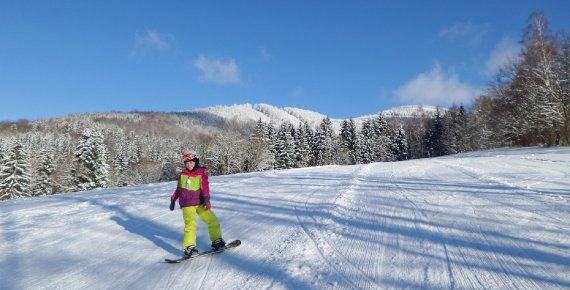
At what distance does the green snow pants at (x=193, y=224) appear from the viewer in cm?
582

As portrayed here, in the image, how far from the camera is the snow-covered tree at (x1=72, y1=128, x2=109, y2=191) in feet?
128

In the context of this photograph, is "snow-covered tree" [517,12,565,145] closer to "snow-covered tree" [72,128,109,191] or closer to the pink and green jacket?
the pink and green jacket

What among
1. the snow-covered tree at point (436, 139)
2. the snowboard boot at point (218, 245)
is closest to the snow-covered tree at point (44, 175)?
the snowboard boot at point (218, 245)

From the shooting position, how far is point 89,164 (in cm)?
3925

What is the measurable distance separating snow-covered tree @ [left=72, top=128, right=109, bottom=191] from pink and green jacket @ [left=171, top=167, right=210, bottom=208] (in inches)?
1483

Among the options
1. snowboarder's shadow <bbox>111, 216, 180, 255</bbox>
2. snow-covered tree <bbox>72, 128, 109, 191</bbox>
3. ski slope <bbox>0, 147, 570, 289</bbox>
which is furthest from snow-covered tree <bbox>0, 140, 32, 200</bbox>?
snowboarder's shadow <bbox>111, 216, 180, 255</bbox>

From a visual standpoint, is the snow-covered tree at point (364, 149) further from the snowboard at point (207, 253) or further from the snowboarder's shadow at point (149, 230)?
the snowboard at point (207, 253)

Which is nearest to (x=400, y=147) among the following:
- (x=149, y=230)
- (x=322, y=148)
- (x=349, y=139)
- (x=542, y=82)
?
(x=349, y=139)

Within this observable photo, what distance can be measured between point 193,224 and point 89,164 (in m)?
38.5

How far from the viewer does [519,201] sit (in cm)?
767

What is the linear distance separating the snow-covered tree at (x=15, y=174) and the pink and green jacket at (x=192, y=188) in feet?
139

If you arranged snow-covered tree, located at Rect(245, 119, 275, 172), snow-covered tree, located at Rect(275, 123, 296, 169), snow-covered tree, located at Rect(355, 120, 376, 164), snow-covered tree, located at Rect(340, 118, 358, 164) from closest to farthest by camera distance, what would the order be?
1. snow-covered tree, located at Rect(245, 119, 275, 172)
2. snow-covered tree, located at Rect(275, 123, 296, 169)
3. snow-covered tree, located at Rect(355, 120, 376, 164)
4. snow-covered tree, located at Rect(340, 118, 358, 164)

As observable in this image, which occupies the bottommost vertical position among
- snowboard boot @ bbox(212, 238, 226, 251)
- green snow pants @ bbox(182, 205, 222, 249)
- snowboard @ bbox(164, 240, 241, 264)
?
snowboard @ bbox(164, 240, 241, 264)

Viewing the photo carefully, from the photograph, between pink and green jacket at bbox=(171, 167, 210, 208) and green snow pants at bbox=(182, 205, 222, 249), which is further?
pink and green jacket at bbox=(171, 167, 210, 208)
